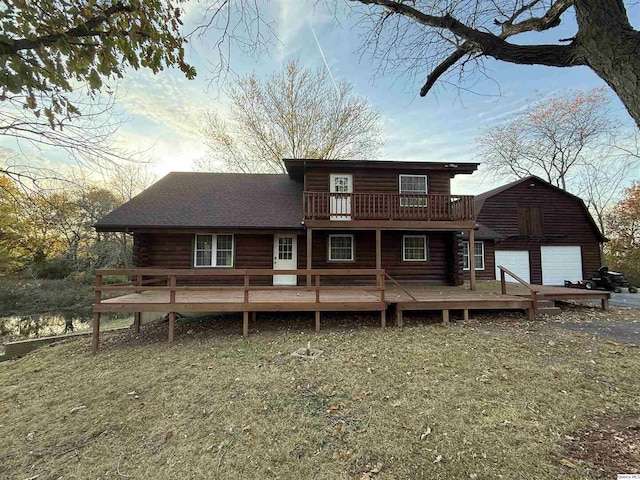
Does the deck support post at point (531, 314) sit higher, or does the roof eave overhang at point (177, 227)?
the roof eave overhang at point (177, 227)

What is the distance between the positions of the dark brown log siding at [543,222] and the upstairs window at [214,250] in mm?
14300

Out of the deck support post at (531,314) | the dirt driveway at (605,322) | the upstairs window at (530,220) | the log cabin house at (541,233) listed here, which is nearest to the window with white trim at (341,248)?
the deck support post at (531,314)

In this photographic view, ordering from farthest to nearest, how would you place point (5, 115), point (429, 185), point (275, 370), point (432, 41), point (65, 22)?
1. point (429, 185)
2. point (275, 370)
3. point (432, 41)
4. point (5, 115)
5. point (65, 22)

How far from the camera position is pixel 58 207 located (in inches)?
145

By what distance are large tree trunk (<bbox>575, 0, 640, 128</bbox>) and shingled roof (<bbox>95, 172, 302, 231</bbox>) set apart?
8.59 metres

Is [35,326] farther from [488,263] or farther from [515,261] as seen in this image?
[515,261]

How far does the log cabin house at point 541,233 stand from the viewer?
16672 mm

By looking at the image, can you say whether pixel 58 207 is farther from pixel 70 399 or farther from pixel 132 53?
pixel 70 399

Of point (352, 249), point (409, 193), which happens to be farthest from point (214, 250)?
point (409, 193)

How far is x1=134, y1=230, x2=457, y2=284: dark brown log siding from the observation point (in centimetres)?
1059

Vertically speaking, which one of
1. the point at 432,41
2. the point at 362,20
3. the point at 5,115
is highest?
the point at 362,20

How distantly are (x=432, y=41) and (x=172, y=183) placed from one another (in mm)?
11649

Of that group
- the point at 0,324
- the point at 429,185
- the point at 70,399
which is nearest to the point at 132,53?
the point at 70,399

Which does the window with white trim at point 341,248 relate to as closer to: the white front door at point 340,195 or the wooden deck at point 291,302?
the white front door at point 340,195
